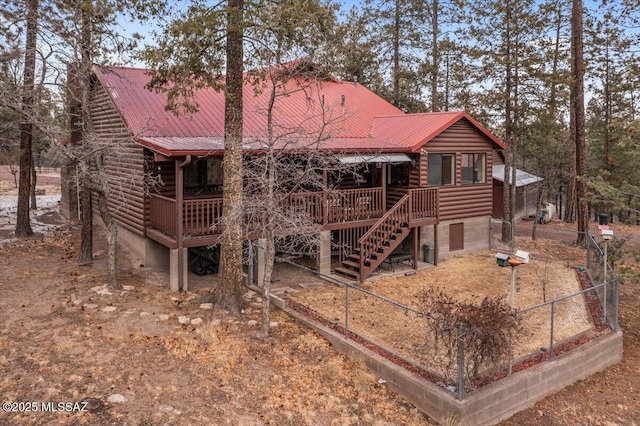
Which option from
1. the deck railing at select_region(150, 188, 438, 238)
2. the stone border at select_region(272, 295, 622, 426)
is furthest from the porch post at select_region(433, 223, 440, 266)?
the stone border at select_region(272, 295, 622, 426)

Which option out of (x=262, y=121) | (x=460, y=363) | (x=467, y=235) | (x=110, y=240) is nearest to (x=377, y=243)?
(x=467, y=235)

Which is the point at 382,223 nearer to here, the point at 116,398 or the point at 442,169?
the point at 442,169

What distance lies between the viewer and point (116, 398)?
6.80 metres

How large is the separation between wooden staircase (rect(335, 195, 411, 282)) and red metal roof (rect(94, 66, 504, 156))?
216cm

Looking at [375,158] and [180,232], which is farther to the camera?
[375,158]

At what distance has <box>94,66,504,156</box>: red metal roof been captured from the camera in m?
12.5

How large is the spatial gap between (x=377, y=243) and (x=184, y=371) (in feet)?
26.2

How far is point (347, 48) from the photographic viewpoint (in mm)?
10469

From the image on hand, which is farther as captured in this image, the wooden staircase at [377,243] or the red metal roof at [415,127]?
the red metal roof at [415,127]

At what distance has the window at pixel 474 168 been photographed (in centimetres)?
1811

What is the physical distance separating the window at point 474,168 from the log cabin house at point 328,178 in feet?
0.13

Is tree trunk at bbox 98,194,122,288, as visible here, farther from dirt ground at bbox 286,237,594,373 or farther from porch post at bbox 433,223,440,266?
porch post at bbox 433,223,440,266

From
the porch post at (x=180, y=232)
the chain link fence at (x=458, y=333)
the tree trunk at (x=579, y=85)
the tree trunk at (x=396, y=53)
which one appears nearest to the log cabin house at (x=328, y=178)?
the porch post at (x=180, y=232)

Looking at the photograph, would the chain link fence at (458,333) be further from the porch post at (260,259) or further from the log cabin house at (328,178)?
the log cabin house at (328,178)
